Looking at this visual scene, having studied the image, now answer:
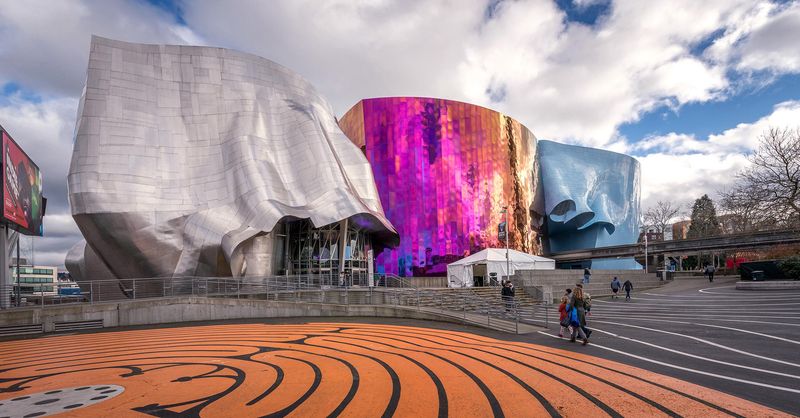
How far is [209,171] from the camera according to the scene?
1051 inches

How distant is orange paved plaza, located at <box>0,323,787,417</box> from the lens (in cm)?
568

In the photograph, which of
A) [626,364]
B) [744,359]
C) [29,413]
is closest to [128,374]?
[29,413]

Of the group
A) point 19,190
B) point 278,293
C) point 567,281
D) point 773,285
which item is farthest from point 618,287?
A: point 19,190

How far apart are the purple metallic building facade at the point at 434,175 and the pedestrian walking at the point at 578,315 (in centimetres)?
2751

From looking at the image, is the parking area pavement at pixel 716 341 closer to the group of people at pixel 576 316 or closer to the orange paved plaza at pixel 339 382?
the group of people at pixel 576 316

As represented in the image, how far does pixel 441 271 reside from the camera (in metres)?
38.9

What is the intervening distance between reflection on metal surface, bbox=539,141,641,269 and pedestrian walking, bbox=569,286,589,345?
4130cm

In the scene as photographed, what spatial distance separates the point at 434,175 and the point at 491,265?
493 inches

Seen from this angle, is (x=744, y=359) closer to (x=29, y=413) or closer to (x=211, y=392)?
(x=211, y=392)

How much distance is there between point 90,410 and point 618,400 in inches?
283

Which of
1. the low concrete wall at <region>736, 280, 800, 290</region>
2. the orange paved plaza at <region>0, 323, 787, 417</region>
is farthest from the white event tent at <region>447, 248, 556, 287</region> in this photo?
the orange paved plaza at <region>0, 323, 787, 417</region>

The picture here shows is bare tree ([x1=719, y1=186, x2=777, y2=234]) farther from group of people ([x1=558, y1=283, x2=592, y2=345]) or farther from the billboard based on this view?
the billboard

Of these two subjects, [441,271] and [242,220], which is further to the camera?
[441,271]

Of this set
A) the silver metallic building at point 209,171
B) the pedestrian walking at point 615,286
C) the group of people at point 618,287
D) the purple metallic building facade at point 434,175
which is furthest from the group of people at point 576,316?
the purple metallic building facade at point 434,175
